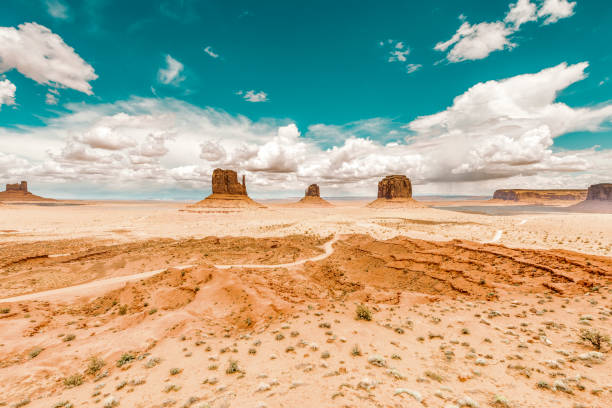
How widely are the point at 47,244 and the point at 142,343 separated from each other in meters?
38.1

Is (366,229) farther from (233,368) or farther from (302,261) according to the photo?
(233,368)

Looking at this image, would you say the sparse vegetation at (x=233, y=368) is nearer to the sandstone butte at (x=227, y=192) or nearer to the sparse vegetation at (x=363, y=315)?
the sparse vegetation at (x=363, y=315)

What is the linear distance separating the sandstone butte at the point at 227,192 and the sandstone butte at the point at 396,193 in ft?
271

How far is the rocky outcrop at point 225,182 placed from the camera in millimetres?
139875

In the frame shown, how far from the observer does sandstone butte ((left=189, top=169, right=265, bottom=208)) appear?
427 feet

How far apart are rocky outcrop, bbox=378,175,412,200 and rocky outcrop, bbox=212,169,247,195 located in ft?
329

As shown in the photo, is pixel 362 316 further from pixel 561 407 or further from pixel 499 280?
pixel 499 280

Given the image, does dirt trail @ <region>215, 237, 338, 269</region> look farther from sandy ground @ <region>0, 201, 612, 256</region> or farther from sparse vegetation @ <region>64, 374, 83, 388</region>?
sparse vegetation @ <region>64, 374, 83, 388</region>

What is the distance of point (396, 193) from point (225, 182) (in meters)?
113

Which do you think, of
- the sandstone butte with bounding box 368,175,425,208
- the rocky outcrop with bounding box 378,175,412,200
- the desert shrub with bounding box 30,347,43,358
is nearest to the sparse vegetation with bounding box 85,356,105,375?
the desert shrub with bounding box 30,347,43,358

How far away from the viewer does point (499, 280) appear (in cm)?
1708

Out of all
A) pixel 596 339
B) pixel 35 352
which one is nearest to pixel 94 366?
pixel 35 352

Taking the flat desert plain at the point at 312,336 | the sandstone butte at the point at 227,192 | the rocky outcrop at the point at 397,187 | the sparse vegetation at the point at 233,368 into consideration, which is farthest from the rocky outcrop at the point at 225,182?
the sparse vegetation at the point at 233,368

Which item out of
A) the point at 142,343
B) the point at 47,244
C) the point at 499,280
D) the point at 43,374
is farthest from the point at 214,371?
the point at 47,244
